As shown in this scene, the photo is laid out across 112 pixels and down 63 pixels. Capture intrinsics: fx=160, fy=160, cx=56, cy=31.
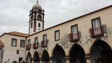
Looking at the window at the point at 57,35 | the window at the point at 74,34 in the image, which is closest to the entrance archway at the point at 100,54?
the window at the point at 74,34

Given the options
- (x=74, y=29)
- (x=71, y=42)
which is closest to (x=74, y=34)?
(x=74, y=29)

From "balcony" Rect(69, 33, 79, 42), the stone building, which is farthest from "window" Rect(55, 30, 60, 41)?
"balcony" Rect(69, 33, 79, 42)

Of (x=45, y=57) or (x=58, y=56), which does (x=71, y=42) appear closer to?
(x=58, y=56)

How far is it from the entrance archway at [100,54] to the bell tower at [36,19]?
79.0 ft

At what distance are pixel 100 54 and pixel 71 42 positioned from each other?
4.41 metres

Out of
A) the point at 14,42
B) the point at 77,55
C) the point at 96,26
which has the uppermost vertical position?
the point at 96,26

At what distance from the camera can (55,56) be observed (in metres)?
27.8

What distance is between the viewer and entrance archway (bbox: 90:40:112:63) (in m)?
21.8

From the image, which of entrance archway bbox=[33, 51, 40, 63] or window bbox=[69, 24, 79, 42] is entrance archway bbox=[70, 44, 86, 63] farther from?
entrance archway bbox=[33, 51, 40, 63]

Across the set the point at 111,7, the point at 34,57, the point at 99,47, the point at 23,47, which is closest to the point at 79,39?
the point at 99,47

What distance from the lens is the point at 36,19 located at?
4512 cm

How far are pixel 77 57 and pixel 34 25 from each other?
2197 cm

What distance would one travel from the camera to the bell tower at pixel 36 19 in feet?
145

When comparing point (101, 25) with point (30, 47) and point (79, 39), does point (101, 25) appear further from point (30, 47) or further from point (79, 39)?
point (30, 47)
